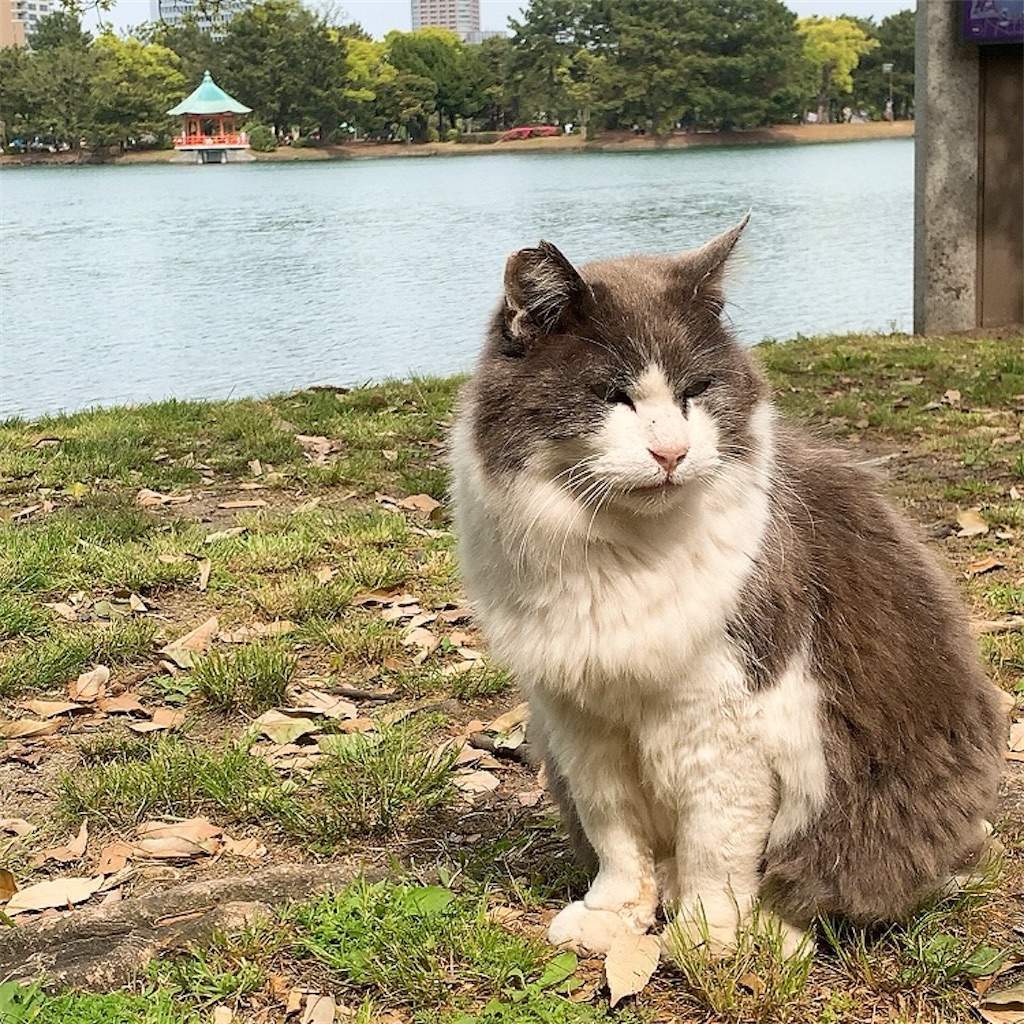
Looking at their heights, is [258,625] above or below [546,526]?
below

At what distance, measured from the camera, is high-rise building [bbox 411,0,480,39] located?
2194 cm

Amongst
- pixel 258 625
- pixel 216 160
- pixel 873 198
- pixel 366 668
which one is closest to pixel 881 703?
pixel 366 668

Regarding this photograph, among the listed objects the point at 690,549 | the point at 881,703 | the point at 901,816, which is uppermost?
the point at 690,549

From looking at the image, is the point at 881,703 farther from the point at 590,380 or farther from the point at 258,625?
the point at 258,625

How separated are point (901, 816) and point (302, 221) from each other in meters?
13.8

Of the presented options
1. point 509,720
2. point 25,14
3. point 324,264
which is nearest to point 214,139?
point 25,14

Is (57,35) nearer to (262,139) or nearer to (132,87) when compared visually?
(132,87)

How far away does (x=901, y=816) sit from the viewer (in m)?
2.16

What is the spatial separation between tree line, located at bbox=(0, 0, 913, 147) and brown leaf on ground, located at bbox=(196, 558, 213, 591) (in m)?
9.62

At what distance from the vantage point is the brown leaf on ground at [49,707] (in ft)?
11.1

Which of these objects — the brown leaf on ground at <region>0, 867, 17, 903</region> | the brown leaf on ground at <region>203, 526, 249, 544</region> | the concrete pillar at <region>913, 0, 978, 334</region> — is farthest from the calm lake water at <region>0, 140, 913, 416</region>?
the brown leaf on ground at <region>0, 867, 17, 903</region>

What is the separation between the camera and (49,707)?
11.2ft

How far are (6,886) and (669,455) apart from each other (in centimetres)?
167

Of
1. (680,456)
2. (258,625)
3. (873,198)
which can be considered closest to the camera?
(680,456)
